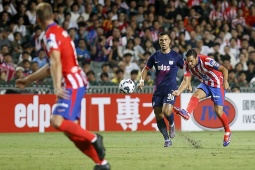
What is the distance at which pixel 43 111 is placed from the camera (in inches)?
→ 829

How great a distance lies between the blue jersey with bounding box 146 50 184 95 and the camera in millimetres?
15617

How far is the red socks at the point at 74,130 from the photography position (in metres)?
9.39

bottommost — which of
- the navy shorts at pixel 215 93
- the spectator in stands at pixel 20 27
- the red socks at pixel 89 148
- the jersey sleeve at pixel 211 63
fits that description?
the red socks at pixel 89 148

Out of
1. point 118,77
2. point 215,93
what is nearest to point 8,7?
point 118,77

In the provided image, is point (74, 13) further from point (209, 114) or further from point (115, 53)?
point (209, 114)

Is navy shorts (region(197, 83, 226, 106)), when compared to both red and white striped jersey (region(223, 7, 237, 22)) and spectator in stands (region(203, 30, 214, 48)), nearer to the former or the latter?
spectator in stands (region(203, 30, 214, 48))

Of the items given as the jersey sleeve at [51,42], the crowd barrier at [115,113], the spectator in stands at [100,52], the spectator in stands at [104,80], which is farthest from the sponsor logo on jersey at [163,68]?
the spectator in stands at [100,52]

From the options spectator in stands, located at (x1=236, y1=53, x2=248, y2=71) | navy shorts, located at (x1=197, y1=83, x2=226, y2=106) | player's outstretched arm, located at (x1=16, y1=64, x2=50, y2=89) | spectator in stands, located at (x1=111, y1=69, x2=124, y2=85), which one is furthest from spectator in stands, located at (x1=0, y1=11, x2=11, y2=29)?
player's outstretched arm, located at (x1=16, y1=64, x2=50, y2=89)

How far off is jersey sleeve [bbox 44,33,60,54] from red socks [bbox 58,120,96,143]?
96cm

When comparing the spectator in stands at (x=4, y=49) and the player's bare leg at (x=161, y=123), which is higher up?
the spectator in stands at (x=4, y=49)

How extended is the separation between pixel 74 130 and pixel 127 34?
15502mm

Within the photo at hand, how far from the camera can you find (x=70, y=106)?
31.2 ft

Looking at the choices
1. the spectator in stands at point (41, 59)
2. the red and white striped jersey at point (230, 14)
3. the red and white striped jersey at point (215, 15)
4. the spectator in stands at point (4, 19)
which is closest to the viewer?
the spectator in stands at point (41, 59)

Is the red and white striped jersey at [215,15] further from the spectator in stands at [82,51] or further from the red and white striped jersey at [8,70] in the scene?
the red and white striped jersey at [8,70]
